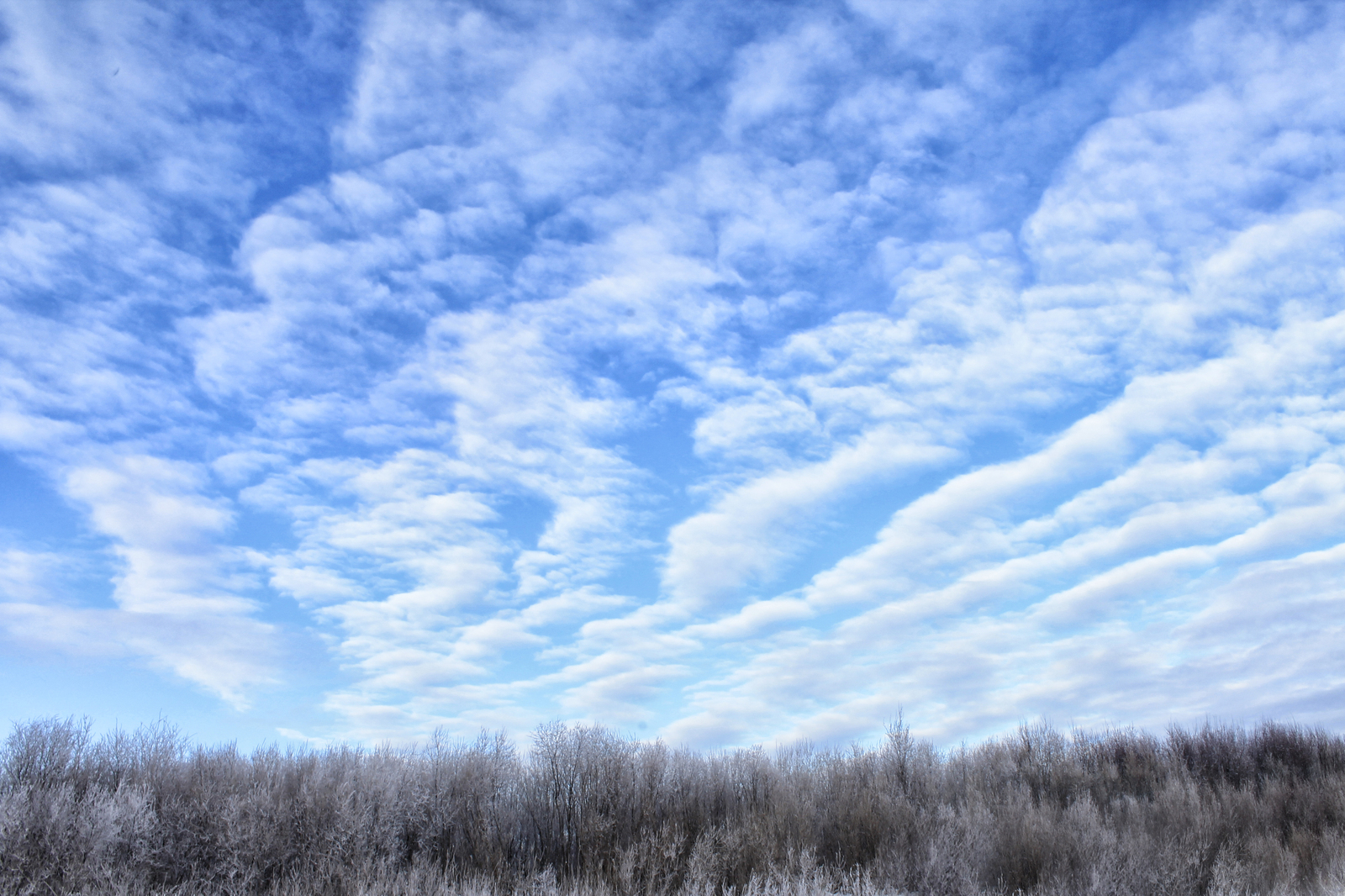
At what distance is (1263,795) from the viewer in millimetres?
18469

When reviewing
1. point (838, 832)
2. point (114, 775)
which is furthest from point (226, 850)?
point (838, 832)

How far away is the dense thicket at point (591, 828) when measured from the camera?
37.6 feet

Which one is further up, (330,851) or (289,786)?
(289,786)

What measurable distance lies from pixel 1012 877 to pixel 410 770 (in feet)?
38.7

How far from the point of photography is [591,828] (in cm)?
1434

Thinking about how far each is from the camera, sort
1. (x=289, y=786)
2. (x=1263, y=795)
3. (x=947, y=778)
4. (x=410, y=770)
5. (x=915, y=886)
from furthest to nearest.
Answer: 1. (x=947, y=778)
2. (x=1263, y=795)
3. (x=410, y=770)
4. (x=289, y=786)
5. (x=915, y=886)

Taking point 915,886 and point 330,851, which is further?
point 915,886

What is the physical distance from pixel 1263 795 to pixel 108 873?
2382 centimetres

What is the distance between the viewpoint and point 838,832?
1577 centimetres

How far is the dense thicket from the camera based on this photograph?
1147cm

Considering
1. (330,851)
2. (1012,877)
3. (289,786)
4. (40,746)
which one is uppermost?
(40,746)

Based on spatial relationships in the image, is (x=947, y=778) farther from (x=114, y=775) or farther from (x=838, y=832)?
(x=114, y=775)

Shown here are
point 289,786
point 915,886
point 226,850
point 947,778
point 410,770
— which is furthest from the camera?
point 947,778

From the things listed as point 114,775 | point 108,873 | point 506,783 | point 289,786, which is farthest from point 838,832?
point 114,775
